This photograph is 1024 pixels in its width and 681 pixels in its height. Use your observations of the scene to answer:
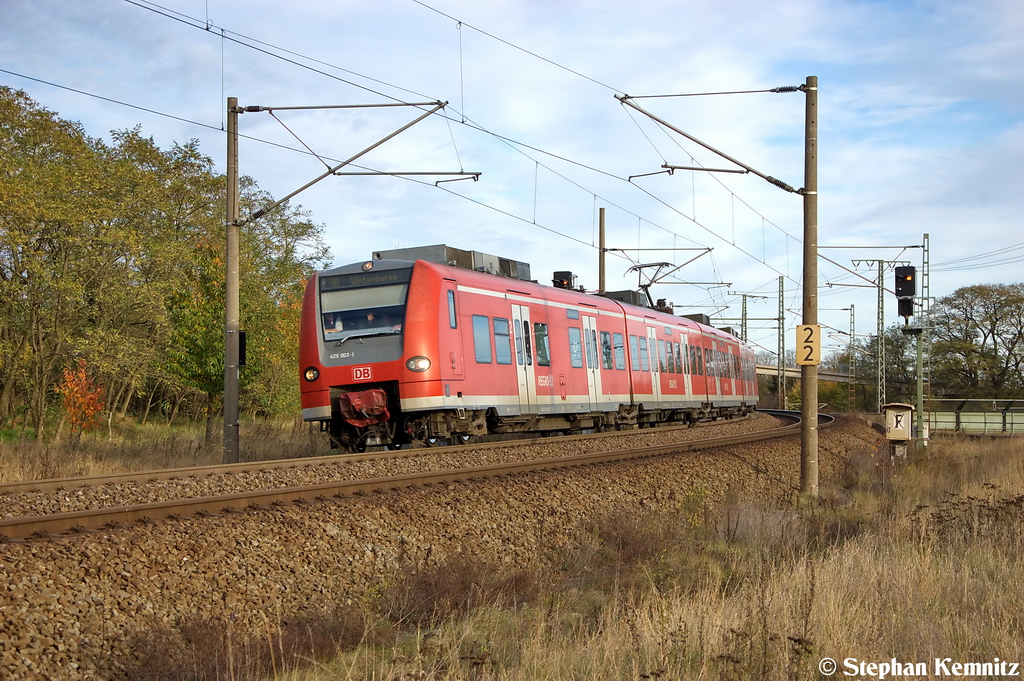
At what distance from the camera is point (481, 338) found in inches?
630

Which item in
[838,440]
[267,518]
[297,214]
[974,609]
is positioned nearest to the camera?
[974,609]

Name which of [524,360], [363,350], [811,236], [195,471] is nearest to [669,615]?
[195,471]

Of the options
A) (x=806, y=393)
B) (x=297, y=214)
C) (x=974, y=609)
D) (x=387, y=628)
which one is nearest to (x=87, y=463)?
(x=387, y=628)

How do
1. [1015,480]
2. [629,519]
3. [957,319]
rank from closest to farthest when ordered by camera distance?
1. [629,519]
2. [1015,480]
3. [957,319]

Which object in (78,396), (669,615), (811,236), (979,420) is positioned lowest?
(979,420)

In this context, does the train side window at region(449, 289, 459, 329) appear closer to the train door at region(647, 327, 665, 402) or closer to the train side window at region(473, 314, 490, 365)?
the train side window at region(473, 314, 490, 365)

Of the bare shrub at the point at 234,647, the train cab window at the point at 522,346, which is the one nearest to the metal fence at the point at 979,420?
the train cab window at the point at 522,346

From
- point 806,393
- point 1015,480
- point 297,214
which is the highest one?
point 297,214

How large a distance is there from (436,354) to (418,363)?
331 millimetres

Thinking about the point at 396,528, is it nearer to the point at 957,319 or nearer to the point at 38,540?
the point at 38,540

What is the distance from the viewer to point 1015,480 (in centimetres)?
1628

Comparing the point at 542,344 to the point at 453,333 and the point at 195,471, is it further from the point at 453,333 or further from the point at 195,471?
the point at 195,471

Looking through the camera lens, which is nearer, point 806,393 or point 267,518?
point 267,518

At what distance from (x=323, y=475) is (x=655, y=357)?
1475 centimetres
